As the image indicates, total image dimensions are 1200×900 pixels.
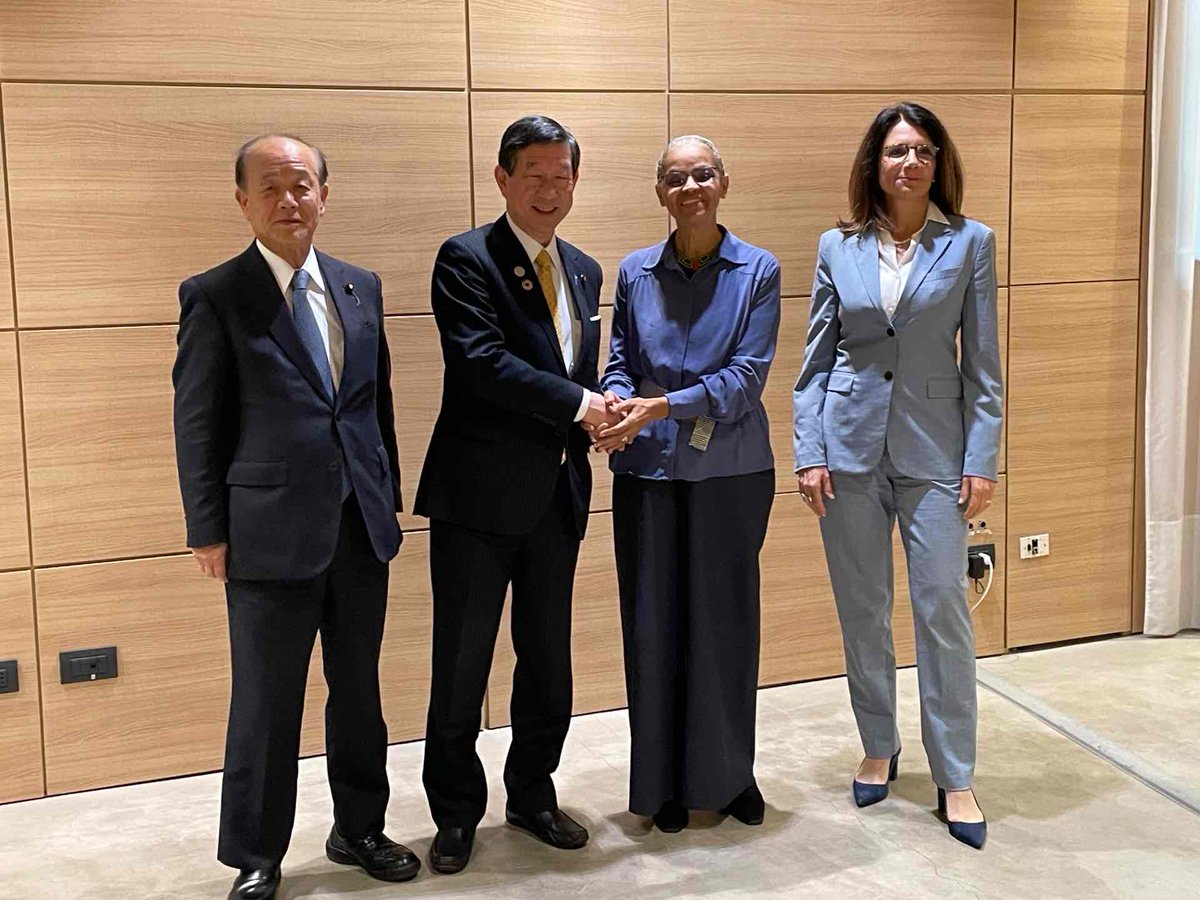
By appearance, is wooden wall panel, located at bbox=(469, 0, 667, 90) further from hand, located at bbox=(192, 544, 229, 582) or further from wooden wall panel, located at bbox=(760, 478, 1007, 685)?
hand, located at bbox=(192, 544, 229, 582)

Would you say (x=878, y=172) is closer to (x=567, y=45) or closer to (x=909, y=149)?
(x=909, y=149)

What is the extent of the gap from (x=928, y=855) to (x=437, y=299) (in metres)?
1.74

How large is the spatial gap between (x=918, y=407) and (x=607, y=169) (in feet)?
4.26

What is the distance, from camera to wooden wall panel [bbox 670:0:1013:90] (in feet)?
12.8

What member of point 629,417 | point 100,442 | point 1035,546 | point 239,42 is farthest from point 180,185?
point 1035,546

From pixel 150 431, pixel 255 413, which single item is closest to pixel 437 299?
pixel 255 413

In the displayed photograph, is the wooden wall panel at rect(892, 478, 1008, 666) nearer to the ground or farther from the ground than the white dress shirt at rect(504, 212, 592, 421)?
nearer to the ground

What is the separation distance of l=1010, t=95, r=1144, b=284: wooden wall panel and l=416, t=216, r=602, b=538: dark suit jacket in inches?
85.5

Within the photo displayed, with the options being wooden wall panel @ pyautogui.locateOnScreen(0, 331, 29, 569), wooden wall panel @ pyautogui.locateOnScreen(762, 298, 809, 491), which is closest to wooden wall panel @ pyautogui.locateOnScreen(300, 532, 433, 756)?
wooden wall panel @ pyautogui.locateOnScreen(0, 331, 29, 569)

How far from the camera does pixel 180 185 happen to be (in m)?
3.44

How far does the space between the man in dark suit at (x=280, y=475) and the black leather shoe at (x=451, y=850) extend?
0.34 m

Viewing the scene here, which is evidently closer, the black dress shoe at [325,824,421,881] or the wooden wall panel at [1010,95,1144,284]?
the black dress shoe at [325,824,421,881]

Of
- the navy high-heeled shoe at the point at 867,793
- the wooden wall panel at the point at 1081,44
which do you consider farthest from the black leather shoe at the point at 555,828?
the wooden wall panel at the point at 1081,44

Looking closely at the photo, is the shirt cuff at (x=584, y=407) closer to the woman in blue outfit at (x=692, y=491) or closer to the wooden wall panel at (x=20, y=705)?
the woman in blue outfit at (x=692, y=491)
